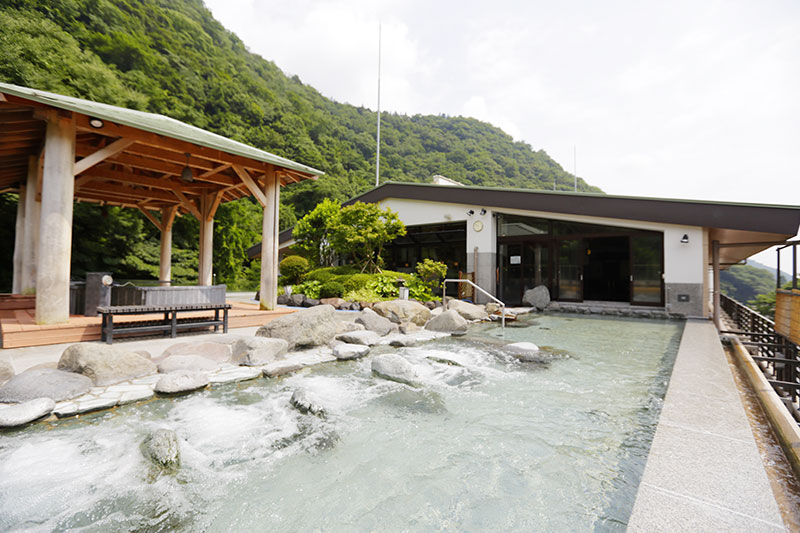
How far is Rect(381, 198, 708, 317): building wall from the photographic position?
382 inches

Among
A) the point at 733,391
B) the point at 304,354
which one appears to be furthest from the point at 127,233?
the point at 733,391

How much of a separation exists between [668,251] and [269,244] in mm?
10784

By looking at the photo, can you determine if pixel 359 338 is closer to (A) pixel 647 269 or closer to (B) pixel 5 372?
(B) pixel 5 372

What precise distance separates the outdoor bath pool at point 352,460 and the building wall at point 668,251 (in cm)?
783

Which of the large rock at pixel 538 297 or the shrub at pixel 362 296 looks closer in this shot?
the shrub at pixel 362 296

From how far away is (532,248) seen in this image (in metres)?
12.6

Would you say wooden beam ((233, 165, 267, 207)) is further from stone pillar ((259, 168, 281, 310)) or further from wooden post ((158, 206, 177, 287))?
wooden post ((158, 206, 177, 287))

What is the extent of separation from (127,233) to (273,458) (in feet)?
55.8

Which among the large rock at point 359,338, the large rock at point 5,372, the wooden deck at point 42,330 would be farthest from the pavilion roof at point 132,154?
the large rock at point 359,338

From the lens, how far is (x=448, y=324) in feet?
23.6

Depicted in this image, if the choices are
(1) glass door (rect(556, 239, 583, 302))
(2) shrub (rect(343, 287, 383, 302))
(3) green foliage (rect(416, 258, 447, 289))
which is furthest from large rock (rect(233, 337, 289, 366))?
(1) glass door (rect(556, 239, 583, 302))

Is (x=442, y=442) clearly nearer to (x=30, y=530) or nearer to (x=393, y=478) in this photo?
(x=393, y=478)

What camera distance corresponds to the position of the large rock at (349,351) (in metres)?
4.79

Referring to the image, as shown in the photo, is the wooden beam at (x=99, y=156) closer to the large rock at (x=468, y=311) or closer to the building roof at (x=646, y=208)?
the large rock at (x=468, y=311)
